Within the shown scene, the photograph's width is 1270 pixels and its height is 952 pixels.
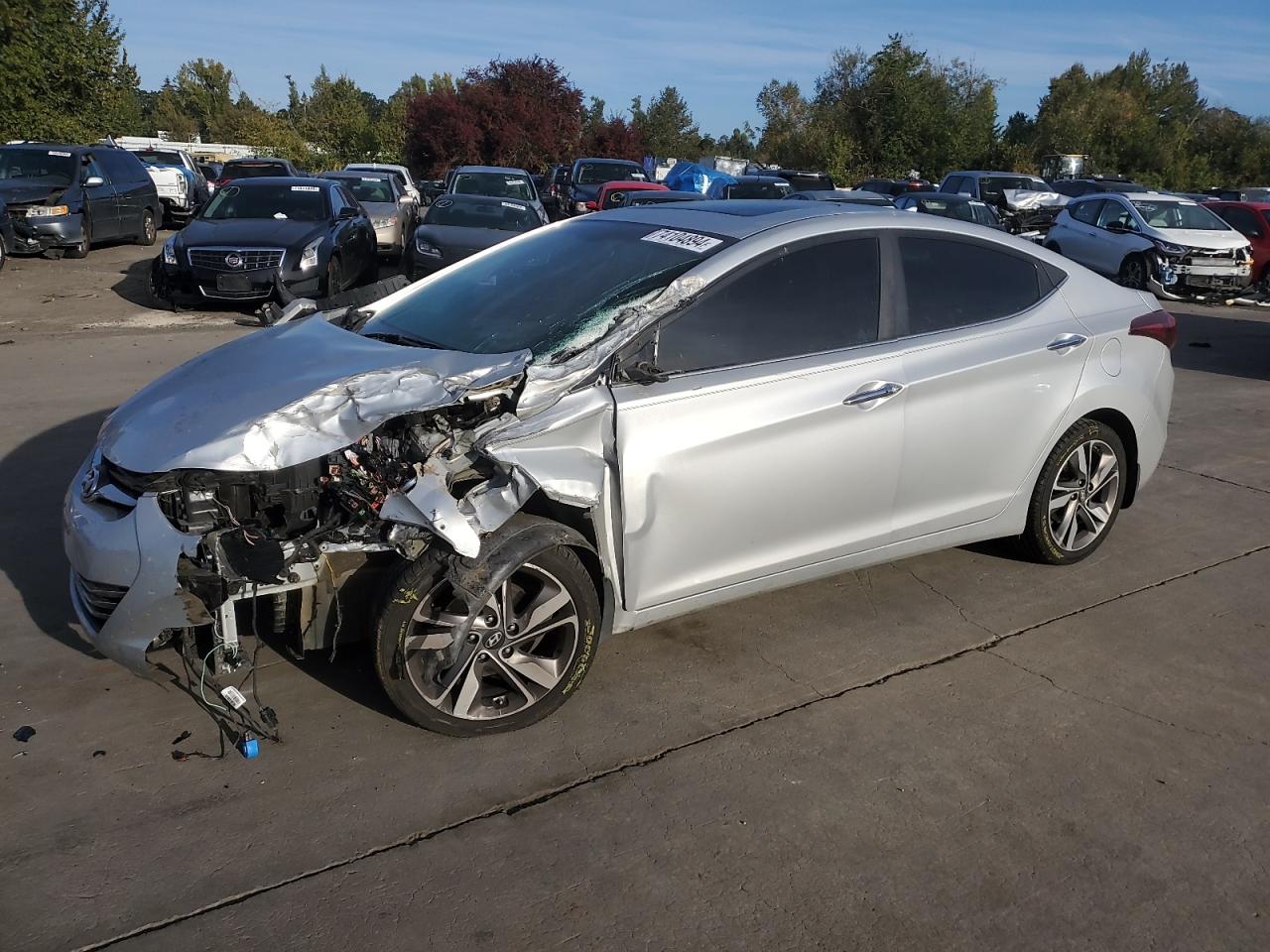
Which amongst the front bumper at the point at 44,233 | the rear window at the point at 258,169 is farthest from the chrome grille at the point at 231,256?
the rear window at the point at 258,169

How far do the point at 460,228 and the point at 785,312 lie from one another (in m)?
10.6

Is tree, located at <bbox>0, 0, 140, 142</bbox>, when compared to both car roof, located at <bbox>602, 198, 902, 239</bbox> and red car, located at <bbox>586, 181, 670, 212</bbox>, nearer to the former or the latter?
red car, located at <bbox>586, 181, 670, 212</bbox>

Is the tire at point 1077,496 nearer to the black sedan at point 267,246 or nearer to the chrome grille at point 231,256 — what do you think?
the black sedan at point 267,246

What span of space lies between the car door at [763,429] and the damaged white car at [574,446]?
0.01 meters

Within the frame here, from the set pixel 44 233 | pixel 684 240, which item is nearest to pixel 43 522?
pixel 684 240

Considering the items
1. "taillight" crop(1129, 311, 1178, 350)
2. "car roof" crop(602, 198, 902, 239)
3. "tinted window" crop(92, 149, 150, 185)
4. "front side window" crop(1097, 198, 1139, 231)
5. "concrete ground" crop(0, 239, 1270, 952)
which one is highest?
"car roof" crop(602, 198, 902, 239)

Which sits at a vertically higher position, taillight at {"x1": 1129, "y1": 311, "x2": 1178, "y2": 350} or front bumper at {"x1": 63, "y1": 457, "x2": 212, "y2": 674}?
taillight at {"x1": 1129, "y1": 311, "x2": 1178, "y2": 350}

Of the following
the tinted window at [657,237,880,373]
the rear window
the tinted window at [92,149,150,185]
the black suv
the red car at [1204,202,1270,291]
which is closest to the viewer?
the tinted window at [657,237,880,373]

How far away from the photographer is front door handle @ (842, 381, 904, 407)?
4273 millimetres

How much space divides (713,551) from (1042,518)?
2.01m

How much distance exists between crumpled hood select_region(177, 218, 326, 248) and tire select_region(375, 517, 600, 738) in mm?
9885

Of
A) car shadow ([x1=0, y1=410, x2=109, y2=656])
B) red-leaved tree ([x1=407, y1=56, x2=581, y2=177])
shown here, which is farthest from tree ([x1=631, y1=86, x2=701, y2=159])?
car shadow ([x1=0, y1=410, x2=109, y2=656])

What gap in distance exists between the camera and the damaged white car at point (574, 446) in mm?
3529

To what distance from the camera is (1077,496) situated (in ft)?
17.3
